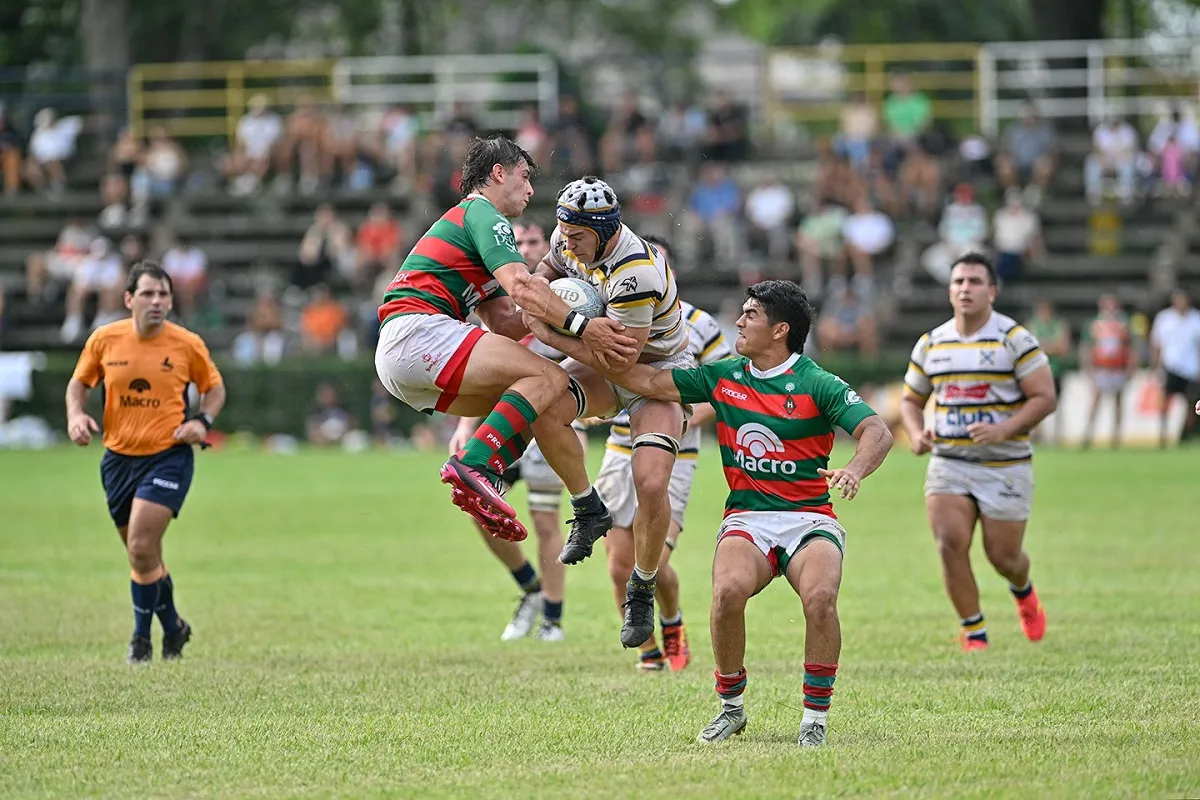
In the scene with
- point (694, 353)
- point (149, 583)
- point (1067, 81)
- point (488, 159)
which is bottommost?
point (149, 583)

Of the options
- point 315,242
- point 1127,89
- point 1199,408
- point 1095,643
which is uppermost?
point 1127,89

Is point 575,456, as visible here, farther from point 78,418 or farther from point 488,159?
point 78,418

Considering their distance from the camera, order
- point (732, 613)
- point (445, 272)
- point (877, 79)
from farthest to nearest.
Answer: point (877, 79) → point (445, 272) → point (732, 613)

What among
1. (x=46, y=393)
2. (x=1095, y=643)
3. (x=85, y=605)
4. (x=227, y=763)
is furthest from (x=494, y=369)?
(x=46, y=393)

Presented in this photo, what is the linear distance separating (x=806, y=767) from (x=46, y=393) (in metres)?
24.8

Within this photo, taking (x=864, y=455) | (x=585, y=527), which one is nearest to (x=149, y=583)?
(x=585, y=527)

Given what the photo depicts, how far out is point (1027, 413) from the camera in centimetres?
1059

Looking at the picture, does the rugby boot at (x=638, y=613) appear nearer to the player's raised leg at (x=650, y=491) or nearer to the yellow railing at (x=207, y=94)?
the player's raised leg at (x=650, y=491)

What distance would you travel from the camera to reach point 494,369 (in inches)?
336

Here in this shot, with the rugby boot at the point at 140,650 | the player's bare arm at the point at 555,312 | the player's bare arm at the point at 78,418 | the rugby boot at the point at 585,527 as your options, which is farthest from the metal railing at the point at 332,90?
the player's bare arm at the point at 555,312

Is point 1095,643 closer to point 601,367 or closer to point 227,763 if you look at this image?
point 601,367

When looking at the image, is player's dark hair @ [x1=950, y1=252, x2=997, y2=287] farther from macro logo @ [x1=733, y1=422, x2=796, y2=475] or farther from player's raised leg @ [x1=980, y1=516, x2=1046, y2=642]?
macro logo @ [x1=733, y1=422, x2=796, y2=475]

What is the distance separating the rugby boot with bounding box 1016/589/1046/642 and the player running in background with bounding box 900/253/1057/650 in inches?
8.4

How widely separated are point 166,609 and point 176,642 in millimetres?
214
